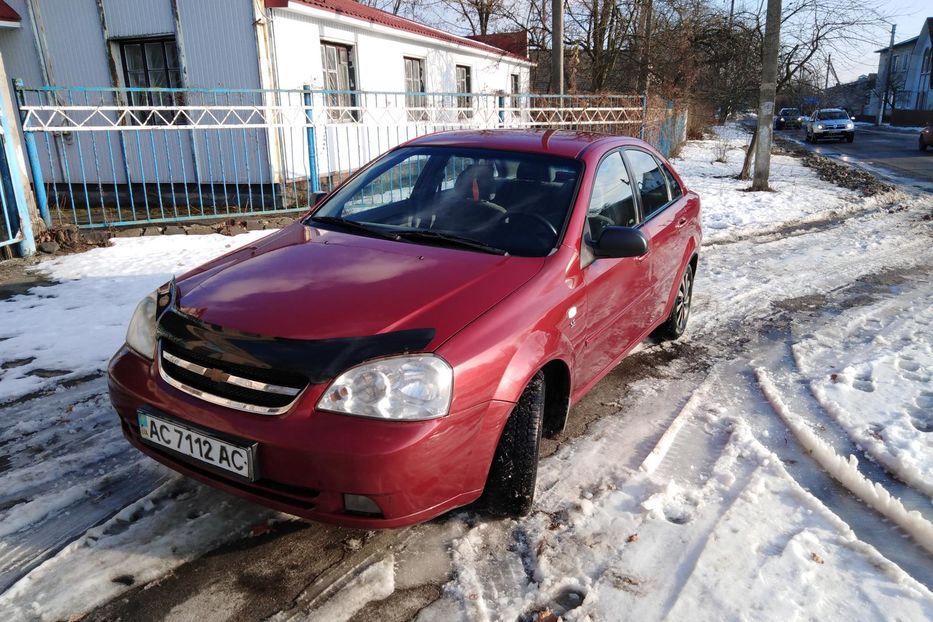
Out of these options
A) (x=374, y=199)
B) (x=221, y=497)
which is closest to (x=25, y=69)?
(x=374, y=199)

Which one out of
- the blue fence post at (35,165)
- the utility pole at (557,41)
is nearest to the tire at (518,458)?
the blue fence post at (35,165)

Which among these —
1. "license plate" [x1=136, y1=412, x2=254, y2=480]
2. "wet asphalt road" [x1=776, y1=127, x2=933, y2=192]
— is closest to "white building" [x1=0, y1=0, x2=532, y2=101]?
"license plate" [x1=136, y1=412, x2=254, y2=480]

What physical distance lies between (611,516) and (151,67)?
1167 centimetres

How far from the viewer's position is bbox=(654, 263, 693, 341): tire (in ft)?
16.3

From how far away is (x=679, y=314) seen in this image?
505 centimetres

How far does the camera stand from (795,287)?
260 inches

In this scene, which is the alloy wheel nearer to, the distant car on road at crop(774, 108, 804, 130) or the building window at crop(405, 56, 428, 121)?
the building window at crop(405, 56, 428, 121)

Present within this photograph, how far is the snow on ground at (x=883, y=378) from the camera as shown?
3395mm

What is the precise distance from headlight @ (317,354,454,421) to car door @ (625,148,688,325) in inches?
83.0

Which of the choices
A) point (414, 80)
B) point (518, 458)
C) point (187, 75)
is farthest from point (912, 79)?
point (518, 458)

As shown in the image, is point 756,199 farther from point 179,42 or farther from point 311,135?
point 179,42

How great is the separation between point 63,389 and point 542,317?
306 centimetres

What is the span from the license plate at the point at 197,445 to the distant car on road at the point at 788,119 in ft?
158

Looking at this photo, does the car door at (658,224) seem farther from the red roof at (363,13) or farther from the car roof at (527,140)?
the red roof at (363,13)
